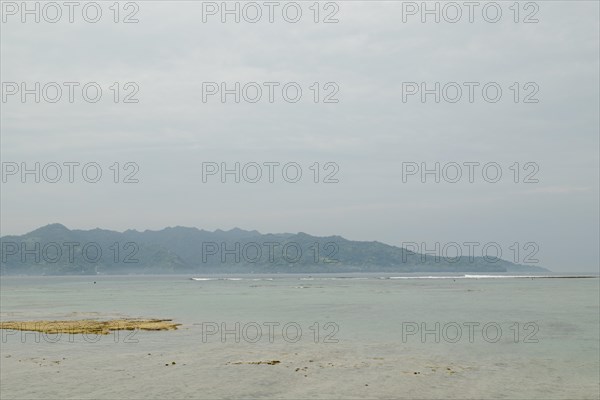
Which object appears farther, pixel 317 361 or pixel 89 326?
pixel 89 326

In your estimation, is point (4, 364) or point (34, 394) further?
point (4, 364)

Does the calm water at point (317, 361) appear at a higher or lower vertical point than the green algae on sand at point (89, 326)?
higher

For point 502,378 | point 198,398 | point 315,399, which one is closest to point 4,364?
point 198,398

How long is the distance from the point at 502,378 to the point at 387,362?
6.36m

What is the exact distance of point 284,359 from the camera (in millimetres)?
32062

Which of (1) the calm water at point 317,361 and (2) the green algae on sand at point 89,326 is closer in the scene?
(1) the calm water at point 317,361

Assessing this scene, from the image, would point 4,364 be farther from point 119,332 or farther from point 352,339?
point 352,339

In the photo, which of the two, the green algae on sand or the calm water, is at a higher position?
the calm water

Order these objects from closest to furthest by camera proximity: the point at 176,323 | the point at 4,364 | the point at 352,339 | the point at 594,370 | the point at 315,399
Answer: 1. the point at 315,399
2. the point at 594,370
3. the point at 4,364
4. the point at 352,339
5. the point at 176,323

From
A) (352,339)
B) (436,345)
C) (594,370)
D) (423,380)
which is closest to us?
(423,380)

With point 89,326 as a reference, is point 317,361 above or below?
above

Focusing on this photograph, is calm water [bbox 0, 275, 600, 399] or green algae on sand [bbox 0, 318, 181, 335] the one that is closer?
calm water [bbox 0, 275, 600, 399]

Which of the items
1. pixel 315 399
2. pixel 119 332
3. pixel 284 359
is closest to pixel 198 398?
pixel 315 399

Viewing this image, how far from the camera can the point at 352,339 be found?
135ft
